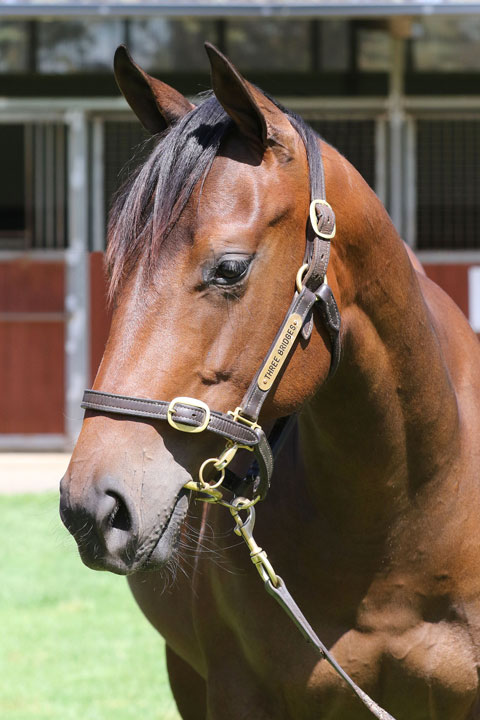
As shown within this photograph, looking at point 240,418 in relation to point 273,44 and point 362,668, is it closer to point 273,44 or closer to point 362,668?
point 362,668

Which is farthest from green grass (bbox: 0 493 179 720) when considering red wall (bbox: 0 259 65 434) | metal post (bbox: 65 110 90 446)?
red wall (bbox: 0 259 65 434)

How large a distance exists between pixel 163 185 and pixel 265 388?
1.47 ft

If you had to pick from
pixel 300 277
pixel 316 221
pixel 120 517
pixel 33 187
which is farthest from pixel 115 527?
pixel 33 187

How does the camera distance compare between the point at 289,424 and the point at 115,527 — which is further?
the point at 289,424

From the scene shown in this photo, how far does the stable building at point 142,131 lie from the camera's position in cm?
1040

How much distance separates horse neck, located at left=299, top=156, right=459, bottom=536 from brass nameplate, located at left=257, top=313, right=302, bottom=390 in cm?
17

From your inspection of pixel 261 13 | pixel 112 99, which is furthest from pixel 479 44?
pixel 112 99

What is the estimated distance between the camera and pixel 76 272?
34.1ft

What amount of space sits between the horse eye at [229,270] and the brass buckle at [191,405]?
234 mm

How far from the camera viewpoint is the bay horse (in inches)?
73.7

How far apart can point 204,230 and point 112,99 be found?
9.02 meters

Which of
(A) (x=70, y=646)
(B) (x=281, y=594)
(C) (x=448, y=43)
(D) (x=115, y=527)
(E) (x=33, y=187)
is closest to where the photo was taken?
(D) (x=115, y=527)

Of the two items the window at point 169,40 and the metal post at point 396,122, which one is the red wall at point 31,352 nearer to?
the window at point 169,40

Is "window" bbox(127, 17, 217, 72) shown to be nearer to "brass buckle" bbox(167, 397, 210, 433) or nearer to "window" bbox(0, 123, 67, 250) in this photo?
"window" bbox(0, 123, 67, 250)
